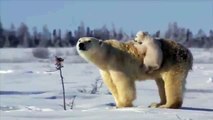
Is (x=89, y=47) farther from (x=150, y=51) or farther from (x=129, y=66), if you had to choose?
(x=150, y=51)

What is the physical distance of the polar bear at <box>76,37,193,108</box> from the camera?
251 inches

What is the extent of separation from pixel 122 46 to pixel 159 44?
0.43m

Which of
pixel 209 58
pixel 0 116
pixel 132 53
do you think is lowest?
pixel 209 58

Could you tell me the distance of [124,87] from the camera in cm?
636

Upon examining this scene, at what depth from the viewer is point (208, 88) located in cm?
1641

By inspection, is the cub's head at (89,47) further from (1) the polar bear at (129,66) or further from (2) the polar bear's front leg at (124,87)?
(2) the polar bear's front leg at (124,87)

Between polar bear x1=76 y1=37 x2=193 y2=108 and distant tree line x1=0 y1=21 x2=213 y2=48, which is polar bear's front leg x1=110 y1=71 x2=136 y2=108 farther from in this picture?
distant tree line x1=0 y1=21 x2=213 y2=48

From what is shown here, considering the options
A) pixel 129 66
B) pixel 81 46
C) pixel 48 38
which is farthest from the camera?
pixel 48 38

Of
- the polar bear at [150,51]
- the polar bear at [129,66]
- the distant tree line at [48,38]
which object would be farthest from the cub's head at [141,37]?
the distant tree line at [48,38]

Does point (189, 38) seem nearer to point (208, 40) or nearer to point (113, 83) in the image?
point (208, 40)

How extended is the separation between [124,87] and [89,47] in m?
0.59

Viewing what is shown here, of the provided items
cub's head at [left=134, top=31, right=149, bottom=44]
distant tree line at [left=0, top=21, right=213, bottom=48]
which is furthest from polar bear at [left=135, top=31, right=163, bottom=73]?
distant tree line at [left=0, top=21, right=213, bottom=48]

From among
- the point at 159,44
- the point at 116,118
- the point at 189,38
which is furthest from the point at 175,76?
the point at 189,38

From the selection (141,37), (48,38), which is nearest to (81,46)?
(141,37)
